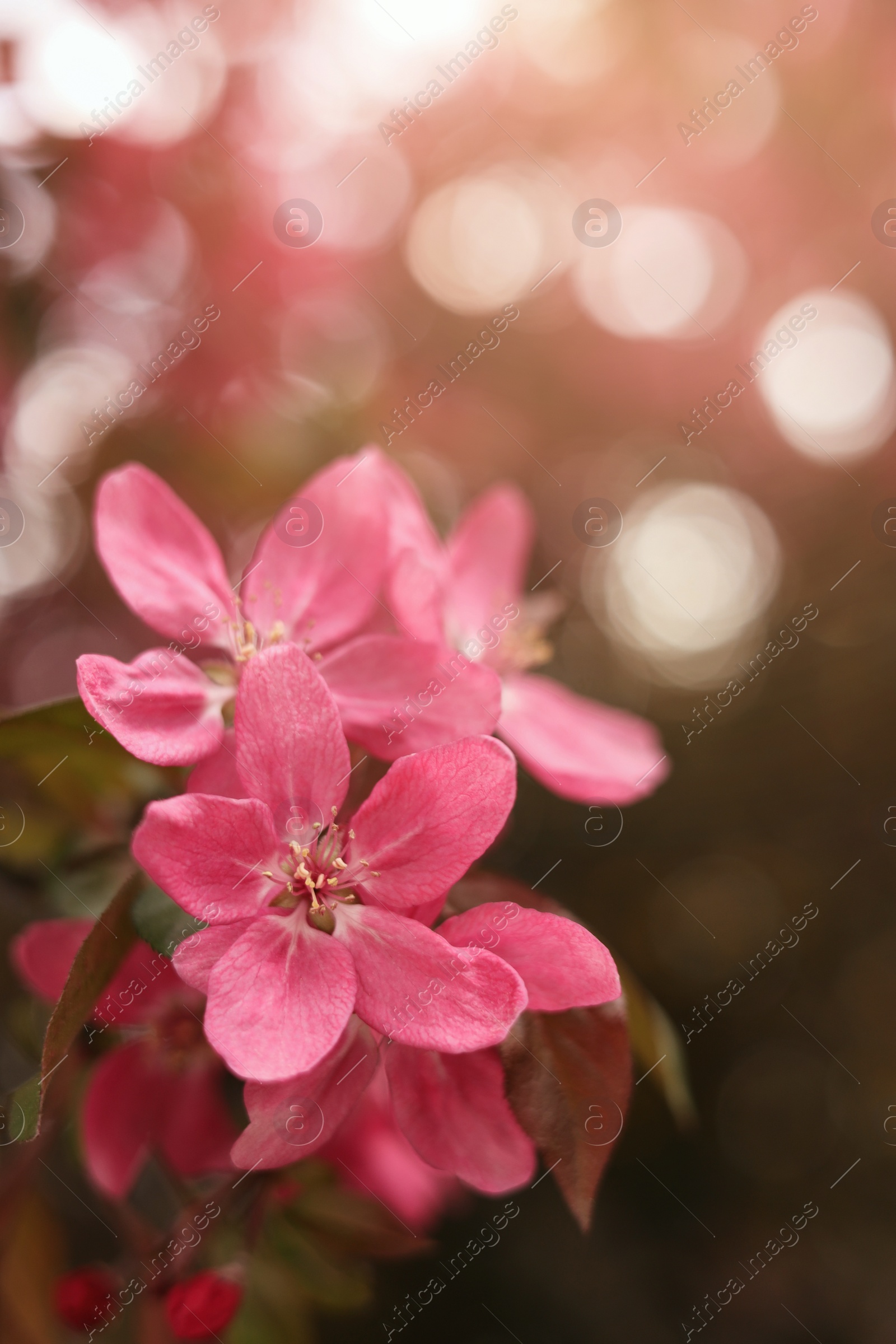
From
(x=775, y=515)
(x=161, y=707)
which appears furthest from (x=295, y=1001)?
(x=775, y=515)

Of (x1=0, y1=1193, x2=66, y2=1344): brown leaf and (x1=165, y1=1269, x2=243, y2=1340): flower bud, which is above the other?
(x1=165, y1=1269, x2=243, y2=1340): flower bud

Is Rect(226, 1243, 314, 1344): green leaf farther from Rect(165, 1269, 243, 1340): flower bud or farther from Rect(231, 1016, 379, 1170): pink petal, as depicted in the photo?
Rect(231, 1016, 379, 1170): pink petal

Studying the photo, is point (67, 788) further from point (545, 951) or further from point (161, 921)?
point (545, 951)

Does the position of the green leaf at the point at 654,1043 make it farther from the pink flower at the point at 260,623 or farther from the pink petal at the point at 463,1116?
the pink flower at the point at 260,623

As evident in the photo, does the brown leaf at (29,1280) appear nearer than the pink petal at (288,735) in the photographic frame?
No

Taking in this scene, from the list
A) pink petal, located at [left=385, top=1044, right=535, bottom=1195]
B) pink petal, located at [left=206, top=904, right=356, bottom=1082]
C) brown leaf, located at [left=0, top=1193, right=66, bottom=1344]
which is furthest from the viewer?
brown leaf, located at [left=0, top=1193, right=66, bottom=1344]

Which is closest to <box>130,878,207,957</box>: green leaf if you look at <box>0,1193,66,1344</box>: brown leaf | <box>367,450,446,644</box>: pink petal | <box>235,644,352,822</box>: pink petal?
<box>235,644,352,822</box>: pink petal

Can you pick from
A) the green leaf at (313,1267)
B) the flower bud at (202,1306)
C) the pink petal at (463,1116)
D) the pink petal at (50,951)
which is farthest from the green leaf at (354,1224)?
the pink petal at (50,951)
